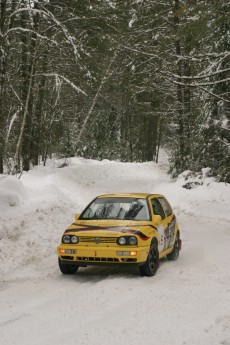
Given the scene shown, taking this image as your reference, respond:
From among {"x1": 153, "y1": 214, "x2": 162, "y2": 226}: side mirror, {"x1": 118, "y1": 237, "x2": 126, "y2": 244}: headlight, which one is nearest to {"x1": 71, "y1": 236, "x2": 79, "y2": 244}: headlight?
{"x1": 118, "y1": 237, "x2": 126, "y2": 244}: headlight

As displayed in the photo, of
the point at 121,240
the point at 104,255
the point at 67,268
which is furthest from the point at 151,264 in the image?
the point at 67,268

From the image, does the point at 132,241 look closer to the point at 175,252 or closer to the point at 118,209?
the point at 118,209

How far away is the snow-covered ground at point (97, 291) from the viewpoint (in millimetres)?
5906

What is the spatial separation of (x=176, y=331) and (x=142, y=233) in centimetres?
326

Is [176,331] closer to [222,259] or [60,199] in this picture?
[222,259]

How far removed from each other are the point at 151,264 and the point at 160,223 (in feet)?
3.92

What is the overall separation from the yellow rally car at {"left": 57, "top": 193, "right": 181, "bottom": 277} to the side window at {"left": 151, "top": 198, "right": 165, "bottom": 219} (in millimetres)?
44

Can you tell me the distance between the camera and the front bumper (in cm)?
881

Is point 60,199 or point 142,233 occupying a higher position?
point 142,233

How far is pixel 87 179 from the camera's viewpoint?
28.5m

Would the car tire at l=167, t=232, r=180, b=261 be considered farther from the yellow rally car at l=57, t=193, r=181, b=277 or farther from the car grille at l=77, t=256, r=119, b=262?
the car grille at l=77, t=256, r=119, b=262

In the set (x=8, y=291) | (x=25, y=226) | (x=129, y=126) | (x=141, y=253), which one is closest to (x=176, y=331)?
(x=141, y=253)

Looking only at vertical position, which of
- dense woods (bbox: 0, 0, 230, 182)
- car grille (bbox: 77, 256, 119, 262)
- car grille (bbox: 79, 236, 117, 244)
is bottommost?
car grille (bbox: 77, 256, 119, 262)

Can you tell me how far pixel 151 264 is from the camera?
9273mm
